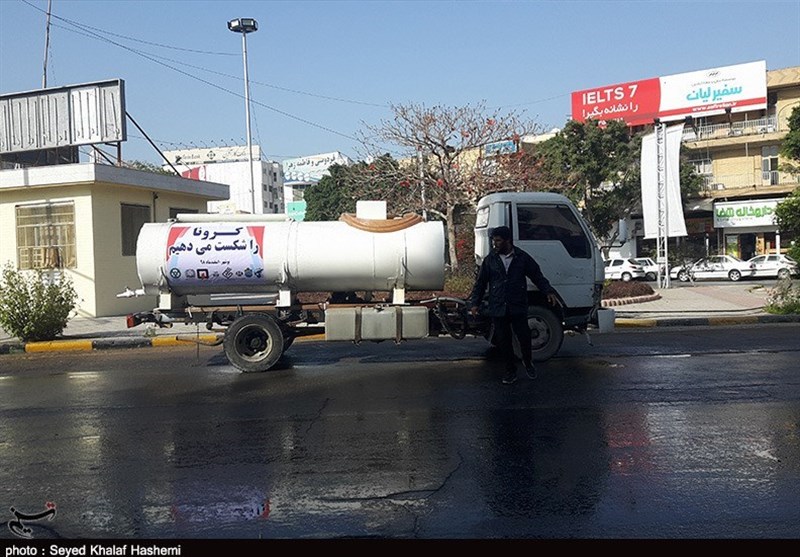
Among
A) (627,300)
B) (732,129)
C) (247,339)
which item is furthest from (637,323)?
(732,129)

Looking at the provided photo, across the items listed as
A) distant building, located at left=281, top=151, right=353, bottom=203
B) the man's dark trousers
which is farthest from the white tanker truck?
distant building, located at left=281, top=151, right=353, bottom=203

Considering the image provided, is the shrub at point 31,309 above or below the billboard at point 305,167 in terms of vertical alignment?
below

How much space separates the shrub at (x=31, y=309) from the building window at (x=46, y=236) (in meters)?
5.09

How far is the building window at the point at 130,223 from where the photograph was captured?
20391mm

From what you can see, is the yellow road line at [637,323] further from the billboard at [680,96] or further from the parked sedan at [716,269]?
the billboard at [680,96]

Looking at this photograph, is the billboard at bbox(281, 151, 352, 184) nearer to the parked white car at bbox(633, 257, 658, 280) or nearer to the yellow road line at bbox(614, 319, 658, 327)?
the parked white car at bbox(633, 257, 658, 280)

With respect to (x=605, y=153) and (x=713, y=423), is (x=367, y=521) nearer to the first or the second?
(x=713, y=423)

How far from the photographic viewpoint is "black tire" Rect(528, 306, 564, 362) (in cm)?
1016

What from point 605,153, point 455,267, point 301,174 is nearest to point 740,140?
point 605,153

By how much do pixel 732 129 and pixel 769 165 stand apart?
9.93 feet

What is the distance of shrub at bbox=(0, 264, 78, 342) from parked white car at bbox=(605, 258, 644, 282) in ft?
97.1

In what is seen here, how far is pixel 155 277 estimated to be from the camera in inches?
397

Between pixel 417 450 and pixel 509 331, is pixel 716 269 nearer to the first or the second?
pixel 509 331

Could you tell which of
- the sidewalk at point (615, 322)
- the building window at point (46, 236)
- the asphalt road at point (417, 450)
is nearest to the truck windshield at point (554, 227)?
the asphalt road at point (417, 450)
